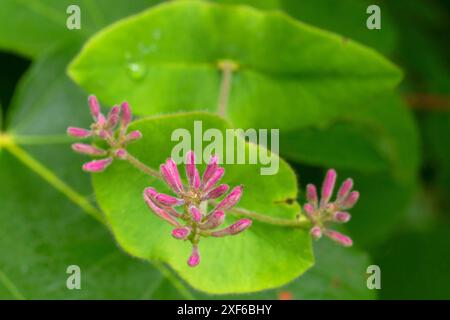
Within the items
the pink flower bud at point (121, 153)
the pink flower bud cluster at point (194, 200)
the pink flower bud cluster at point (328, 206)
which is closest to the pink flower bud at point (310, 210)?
the pink flower bud cluster at point (328, 206)

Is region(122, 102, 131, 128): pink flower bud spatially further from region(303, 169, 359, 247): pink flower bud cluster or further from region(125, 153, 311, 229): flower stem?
region(303, 169, 359, 247): pink flower bud cluster

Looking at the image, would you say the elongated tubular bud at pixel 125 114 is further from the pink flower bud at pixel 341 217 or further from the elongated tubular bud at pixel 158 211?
the pink flower bud at pixel 341 217

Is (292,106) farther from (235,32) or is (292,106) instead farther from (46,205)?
(46,205)

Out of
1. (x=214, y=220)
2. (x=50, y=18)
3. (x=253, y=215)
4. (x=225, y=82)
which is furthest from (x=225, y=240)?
(x=50, y=18)

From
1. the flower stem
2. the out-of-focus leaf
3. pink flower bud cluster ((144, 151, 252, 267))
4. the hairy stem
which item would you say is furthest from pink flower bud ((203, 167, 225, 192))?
the out-of-focus leaf

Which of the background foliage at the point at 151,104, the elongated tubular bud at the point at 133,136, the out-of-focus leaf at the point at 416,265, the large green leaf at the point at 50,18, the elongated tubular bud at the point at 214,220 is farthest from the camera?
the out-of-focus leaf at the point at 416,265

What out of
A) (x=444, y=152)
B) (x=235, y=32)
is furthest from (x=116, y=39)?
(x=444, y=152)
